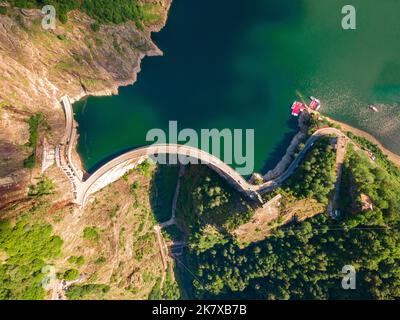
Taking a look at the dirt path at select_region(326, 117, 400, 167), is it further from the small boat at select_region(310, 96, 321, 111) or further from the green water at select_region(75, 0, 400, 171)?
the small boat at select_region(310, 96, 321, 111)

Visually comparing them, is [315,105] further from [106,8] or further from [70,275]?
[70,275]

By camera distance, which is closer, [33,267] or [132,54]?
[33,267]

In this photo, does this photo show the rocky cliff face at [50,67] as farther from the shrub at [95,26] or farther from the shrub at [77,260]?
the shrub at [77,260]

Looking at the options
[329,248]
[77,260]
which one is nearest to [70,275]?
[77,260]

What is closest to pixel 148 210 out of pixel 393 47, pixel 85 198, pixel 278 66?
pixel 85 198

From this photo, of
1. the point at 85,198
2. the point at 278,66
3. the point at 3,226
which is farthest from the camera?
the point at 278,66

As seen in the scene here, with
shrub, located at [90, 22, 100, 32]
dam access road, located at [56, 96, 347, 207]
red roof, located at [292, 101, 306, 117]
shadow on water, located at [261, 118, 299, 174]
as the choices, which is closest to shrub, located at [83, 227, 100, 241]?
dam access road, located at [56, 96, 347, 207]

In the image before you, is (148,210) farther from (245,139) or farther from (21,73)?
(21,73)
